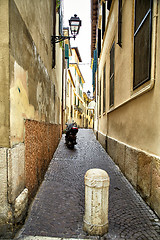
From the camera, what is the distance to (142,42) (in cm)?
338

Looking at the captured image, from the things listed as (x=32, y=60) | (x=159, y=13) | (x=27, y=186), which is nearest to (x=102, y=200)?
(x=27, y=186)

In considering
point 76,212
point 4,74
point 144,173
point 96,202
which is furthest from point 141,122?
point 4,74

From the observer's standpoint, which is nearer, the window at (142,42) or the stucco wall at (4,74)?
the stucco wall at (4,74)

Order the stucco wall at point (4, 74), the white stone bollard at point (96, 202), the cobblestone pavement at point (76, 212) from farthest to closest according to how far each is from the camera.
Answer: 1. the cobblestone pavement at point (76, 212)
2. the white stone bollard at point (96, 202)
3. the stucco wall at point (4, 74)

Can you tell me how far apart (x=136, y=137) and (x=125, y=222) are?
1758 millimetres

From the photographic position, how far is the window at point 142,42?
10.0 feet

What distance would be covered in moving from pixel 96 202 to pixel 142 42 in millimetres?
2980

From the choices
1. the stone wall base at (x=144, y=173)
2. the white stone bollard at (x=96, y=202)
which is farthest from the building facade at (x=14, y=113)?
the stone wall base at (x=144, y=173)

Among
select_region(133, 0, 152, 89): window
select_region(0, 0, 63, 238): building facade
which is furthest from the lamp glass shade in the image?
select_region(0, 0, 63, 238): building facade

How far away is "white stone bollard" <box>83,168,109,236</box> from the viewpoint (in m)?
2.14

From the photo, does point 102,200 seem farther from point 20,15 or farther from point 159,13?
point 159,13

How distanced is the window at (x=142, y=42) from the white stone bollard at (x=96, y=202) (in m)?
1.97

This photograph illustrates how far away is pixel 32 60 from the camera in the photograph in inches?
122

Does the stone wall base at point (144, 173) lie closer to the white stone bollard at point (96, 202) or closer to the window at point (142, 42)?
the white stone bollard at point (96, 202)
